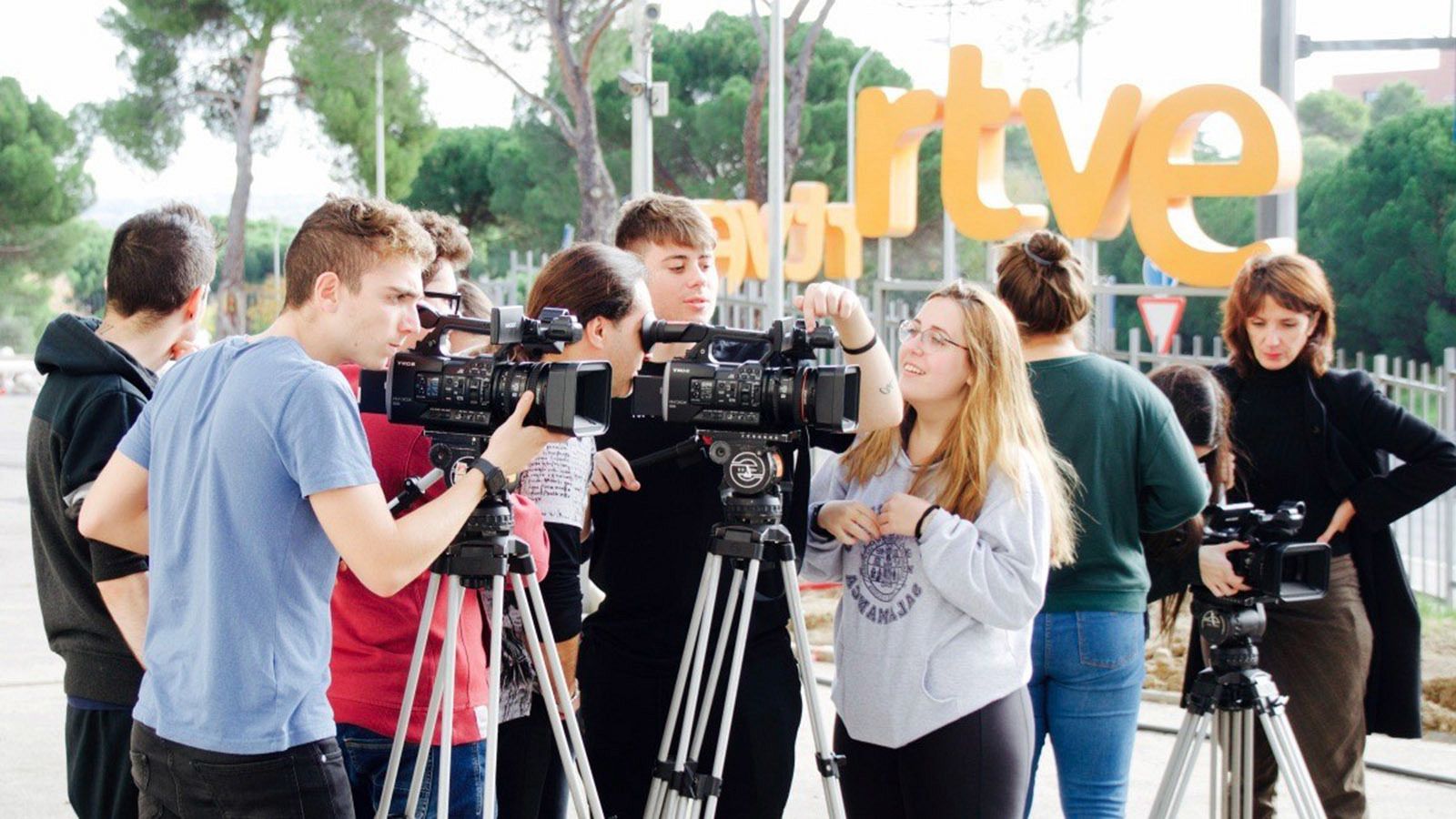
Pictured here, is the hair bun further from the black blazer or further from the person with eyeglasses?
the black blazer

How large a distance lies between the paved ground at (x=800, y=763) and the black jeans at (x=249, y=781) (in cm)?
277

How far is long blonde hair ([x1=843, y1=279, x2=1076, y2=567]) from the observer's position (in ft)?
9.82

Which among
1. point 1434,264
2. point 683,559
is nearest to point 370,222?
point 683,559

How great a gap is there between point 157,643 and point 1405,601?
9.61 ft

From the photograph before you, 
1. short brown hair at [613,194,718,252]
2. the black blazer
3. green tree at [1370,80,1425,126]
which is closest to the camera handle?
short brown hair at [613,194,718,252]

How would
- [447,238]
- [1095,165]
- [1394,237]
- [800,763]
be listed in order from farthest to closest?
[1394,237] < [1095,165] < [800,763] < [447,238]

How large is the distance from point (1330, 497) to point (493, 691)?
7.46ft

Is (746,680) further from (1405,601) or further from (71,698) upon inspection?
(1405,601)

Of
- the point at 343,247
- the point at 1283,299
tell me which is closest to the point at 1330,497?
the point at 1283,299

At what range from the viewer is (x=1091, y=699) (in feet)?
10.8

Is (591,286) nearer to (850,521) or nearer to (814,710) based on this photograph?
(850,521)

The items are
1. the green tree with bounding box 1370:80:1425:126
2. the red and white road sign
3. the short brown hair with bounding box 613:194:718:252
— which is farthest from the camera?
the green tree with bounding box 1370:80:1425:126

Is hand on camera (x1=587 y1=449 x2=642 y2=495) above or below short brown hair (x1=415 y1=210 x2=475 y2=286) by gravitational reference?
below

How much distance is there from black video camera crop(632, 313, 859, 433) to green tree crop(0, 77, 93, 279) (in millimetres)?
35780
